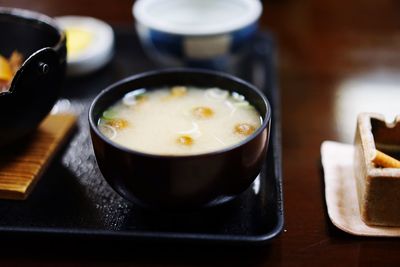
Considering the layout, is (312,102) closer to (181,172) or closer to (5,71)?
(181,172)

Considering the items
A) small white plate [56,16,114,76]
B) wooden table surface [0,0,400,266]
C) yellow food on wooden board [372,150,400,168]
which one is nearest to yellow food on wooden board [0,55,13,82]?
small white plate [56,16,114,76]

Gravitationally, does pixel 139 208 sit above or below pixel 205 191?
below

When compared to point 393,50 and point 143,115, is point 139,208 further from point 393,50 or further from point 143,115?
point 393,50

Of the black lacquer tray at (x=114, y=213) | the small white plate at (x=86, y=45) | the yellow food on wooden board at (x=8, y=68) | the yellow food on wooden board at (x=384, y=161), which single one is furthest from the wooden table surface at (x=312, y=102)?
the yellow food on wooden board at (x=8, y=68)

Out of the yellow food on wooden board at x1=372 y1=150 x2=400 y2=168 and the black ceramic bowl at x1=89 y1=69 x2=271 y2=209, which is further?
the yellow food on wooden board at x1=372 y1=150 x2=400 y2=168

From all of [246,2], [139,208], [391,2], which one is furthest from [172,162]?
[391,2]

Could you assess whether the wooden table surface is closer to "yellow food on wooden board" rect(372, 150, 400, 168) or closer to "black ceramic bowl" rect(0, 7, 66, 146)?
"yellow food on wooden board" rect(372, 150, 400, 168)
